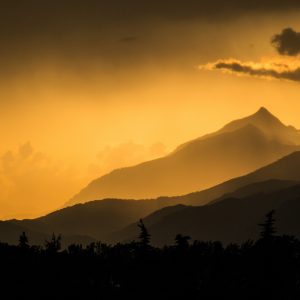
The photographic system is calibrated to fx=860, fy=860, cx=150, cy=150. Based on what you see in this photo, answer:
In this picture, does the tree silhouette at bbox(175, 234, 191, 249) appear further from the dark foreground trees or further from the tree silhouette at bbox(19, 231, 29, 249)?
the tree silhouette at bbox(19, 231, 29, 249)

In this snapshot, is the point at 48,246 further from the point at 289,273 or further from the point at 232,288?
the point at 289,273

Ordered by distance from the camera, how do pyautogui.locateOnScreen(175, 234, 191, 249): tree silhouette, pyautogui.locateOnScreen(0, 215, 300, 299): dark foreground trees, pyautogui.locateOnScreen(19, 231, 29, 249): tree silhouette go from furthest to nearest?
pyautogui.locateOnScreen(19, 231, 29, 249): tree silhouette
pyautogui.locateOnScreen(175, 234, 191, 249): tree silhouette
pyautogui.locateOnScreen(0, 215, 300, 299): dark foreground trees

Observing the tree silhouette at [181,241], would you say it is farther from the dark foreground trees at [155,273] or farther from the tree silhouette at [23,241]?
the tree silhouette at [23,241]

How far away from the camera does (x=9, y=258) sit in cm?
13712

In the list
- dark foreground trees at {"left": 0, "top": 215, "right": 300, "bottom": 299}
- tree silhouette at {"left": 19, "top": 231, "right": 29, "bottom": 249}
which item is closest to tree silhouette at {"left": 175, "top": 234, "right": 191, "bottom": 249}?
dark foreground trees at {"left": 0, "top": 215, "right": 300, "bottom": 299}

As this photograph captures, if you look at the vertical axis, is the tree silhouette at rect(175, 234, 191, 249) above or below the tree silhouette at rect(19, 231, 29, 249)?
below

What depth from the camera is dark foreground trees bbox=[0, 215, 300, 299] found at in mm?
118125

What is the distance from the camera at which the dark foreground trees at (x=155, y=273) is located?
11812 centimetres

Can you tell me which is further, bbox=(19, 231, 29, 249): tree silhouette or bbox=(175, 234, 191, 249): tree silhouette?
bbox=(19, 231, 29, 249): tree silhouette

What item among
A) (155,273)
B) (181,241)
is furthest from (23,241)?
(181,241)

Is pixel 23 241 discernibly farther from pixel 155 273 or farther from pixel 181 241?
pixel 181 241

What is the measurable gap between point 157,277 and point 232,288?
1128cm

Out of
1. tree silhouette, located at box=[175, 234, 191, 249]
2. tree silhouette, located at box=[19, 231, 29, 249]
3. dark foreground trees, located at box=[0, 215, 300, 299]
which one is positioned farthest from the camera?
tree silhouette, located at box=[19, 231, 29, 249]

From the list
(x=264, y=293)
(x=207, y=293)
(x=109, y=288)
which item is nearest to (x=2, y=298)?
(x=109, y=288)
